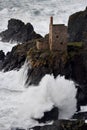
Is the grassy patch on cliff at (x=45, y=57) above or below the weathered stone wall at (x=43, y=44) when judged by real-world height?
below

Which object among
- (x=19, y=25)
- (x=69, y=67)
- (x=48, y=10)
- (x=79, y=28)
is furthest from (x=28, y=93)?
(x=48, y=10)

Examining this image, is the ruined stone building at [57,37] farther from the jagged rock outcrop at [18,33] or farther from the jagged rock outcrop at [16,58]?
the jagged rock outcrop at [18,33]

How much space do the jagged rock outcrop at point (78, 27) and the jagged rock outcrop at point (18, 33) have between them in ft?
13.5

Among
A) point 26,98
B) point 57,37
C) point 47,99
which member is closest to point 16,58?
point 57,37

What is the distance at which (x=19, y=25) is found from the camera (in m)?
74.3

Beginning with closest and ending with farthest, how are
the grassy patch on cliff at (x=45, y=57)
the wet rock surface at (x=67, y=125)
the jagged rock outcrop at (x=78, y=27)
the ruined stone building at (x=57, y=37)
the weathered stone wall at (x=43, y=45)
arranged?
the wet rock surface at (x=67, y=125) → the grassy patch on cliff at (x=45, y=57) → the ruined stone building at (x=57, y=37) → the weathered stone wall at (x=43, y=45) → the jagged rock outcrop at (x=78, y=27)

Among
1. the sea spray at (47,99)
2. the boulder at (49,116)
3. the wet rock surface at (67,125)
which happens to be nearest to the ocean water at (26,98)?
the sea spray at (47,99)

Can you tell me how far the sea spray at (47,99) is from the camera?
163ft

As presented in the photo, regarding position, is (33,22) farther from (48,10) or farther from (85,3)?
(85,3)

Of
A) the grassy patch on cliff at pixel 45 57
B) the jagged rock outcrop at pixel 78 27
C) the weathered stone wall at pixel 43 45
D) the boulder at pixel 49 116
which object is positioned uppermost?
the jagged rock outcrop at pixel 78 27

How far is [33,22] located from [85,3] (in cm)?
1362

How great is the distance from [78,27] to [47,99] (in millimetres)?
16702

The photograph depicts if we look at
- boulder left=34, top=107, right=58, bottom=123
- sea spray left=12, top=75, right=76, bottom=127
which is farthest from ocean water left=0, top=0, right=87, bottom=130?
boulder left=34, top=107, right=58, bottom=123

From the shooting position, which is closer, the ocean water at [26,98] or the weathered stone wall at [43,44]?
the ocean water at [26,98]
